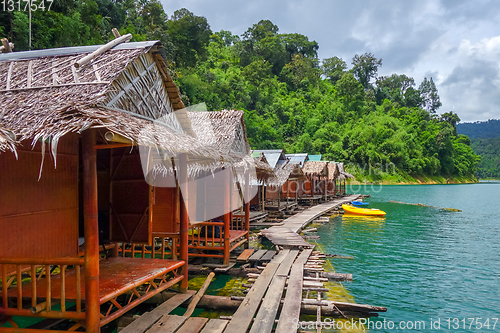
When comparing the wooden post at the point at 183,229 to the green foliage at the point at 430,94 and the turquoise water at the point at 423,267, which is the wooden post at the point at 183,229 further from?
the green foliage at the point at 430,94

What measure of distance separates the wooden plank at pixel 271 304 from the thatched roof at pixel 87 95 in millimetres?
2676

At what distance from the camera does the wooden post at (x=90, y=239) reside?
360 cm

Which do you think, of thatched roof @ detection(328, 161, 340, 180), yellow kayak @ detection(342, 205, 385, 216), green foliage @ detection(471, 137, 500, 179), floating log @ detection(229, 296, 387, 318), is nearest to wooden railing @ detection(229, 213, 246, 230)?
floating log @ detection(229, 296, 387, 318)

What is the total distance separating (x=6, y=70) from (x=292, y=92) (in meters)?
63.1

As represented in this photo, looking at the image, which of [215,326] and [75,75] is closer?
[75,75]

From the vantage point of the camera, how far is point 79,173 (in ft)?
19.7

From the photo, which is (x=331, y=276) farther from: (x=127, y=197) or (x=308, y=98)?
(x=308, y=98)

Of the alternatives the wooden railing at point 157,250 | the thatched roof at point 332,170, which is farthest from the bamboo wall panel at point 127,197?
the thatched roof at point 332,170

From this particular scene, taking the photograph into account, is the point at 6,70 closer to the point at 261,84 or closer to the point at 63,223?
the point at 63,223

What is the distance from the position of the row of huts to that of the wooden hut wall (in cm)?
1

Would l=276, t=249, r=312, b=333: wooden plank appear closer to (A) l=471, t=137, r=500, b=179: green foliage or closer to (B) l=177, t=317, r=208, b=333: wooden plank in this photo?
(B) l=177, t=317, r=208, b=333: wooden plank

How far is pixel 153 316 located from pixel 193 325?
0.61 m

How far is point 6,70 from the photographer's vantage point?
15.4 feet

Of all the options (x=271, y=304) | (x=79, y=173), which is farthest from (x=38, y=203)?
(x=271, y=304)
